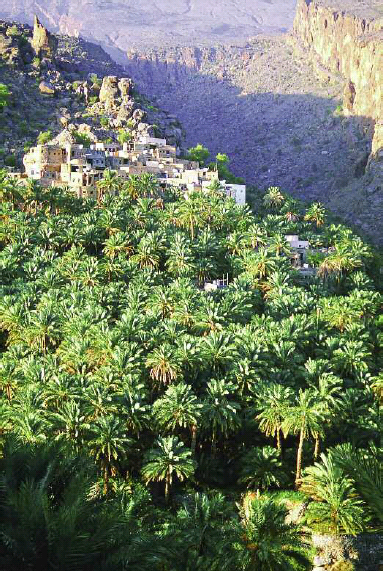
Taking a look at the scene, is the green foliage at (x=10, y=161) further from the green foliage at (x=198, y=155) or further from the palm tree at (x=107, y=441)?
the palm tree at (x=107, y=441)

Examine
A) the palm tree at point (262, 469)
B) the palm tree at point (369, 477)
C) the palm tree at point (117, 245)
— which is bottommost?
the palm tree at point (262, 469)

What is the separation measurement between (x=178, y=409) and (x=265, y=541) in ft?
42.7

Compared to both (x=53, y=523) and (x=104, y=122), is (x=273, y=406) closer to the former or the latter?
(x=53, y=523)

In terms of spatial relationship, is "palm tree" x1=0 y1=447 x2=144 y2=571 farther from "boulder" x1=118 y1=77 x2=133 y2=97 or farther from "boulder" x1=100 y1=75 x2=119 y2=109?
"boulder" x1=118 y1=77 x2=133 y2=97

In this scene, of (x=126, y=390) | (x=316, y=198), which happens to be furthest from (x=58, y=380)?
(x=316, y=198)

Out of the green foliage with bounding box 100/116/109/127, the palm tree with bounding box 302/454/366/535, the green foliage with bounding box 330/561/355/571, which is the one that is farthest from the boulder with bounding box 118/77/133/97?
the green foliage with bounding box 330/561/355/571

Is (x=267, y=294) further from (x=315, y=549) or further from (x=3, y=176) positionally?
(x=3, y=176)

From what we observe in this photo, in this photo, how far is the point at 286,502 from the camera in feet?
141

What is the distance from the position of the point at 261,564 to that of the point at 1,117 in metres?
129

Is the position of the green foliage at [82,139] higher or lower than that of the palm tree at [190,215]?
higher

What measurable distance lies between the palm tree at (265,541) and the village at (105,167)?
74845 mm

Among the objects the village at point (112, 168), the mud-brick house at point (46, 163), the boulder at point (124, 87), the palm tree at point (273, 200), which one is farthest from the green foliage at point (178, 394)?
the boulder at point (124, 87)

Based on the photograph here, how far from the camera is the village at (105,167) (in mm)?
103562

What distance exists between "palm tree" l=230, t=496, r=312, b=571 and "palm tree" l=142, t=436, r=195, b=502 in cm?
733
